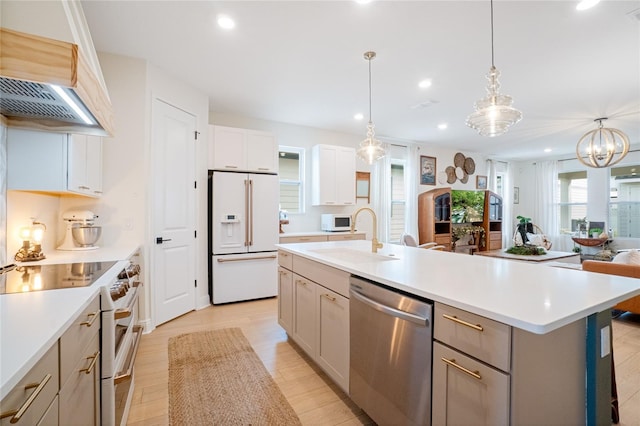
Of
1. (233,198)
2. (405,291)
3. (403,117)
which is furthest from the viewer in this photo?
(403,117)

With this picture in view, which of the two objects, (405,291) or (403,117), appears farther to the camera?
(403,117)

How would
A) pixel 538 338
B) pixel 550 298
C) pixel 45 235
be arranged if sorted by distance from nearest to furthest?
pixel 538 338
pixel 550 298
pixel 45 235

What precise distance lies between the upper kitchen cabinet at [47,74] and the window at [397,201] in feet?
17.7

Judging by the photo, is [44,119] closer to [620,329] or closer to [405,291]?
[405,291]

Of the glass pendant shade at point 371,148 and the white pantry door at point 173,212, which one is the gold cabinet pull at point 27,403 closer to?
the white pantry door at point 173,212

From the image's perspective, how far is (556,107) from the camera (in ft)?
14.1

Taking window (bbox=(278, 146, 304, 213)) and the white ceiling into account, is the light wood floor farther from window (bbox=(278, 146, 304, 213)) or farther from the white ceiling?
the white ceiling

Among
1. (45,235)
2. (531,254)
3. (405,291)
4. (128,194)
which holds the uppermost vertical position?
(128,194)

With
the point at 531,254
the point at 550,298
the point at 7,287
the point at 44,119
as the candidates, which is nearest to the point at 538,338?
the point at 550,298

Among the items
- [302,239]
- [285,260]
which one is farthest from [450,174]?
[285,260]

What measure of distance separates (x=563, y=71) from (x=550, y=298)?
330 centimetres

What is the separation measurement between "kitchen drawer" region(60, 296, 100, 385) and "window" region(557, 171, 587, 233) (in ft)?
31.8

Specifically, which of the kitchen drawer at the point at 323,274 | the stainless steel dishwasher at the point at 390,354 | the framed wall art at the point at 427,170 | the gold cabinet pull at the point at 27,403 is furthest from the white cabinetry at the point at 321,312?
the framed wall art at the point at 427,170

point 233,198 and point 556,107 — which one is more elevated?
point 556,107
